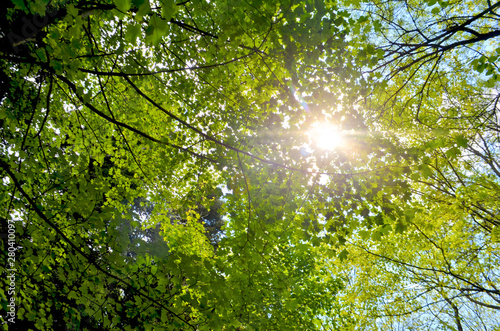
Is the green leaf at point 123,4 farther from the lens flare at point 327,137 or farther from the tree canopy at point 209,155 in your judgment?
the lens flare at point 327,137

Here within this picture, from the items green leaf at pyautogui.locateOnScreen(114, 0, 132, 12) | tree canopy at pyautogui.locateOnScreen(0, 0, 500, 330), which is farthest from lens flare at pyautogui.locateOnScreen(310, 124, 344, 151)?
green leaf at pyautogui.locateOnScreen(114, 0, 132, 12)

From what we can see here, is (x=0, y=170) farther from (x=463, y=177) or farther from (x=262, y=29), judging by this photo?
A: (x=463, y=177)

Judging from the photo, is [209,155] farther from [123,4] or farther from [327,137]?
[123,4]

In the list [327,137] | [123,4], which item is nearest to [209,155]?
[327,137]

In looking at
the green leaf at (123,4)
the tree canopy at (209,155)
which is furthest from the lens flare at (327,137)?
the green leaf at (123,4)

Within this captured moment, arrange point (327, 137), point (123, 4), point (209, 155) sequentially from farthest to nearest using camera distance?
point (209, 155) → point (327, 137) → point (123, 4)

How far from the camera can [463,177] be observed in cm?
741

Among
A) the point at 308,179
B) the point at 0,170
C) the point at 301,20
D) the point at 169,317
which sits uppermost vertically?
the point at 301,20

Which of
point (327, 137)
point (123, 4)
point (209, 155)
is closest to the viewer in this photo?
point (123, 4)

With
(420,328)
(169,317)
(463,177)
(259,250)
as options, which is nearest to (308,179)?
(259,250)

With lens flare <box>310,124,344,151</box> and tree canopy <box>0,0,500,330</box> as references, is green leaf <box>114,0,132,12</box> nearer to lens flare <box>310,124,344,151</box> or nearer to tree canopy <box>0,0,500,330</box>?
tree canopy <box>0,0,500,330</box>

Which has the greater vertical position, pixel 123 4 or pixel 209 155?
pixel 209 155

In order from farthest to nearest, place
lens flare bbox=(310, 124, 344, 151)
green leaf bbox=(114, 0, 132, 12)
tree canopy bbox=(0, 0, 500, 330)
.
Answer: lens flare bbox=(310, 124, 344, 151) < tree canopy bbox=(0, 0, 500, 330) < green leaf bbox=(114, 0, 132, 12)

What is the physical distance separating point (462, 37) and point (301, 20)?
677 centimetres
